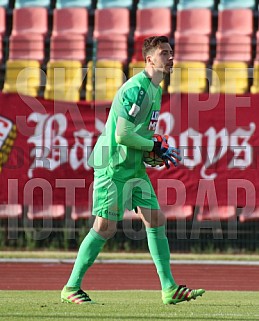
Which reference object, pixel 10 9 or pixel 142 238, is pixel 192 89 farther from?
pixel 10 9

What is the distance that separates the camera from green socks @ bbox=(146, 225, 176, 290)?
7.73m

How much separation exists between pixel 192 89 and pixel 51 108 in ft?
8.90

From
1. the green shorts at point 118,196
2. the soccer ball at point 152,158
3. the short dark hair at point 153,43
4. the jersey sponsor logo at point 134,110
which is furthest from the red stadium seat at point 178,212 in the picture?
the jersey sponsor logo at point 134,110

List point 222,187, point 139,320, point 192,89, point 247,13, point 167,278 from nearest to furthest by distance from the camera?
point 139,320
point 167,278
point 222,187
point 192,89
point 247,13

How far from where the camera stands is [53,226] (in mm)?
16031

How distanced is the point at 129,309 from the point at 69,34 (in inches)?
474

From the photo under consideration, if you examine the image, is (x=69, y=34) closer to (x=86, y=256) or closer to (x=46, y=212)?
(x=46, y=212)

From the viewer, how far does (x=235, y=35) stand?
18328 mm

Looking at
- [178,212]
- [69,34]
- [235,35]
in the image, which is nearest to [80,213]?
[178,212]

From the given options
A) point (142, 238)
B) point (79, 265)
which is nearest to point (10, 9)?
point (142, 238)

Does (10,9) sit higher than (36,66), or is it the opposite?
(10,9)

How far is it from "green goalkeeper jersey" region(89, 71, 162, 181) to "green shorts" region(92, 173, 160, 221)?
6 cm

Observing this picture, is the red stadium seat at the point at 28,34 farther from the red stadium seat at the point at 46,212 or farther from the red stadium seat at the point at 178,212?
the red stadium seat at the point at 178,212

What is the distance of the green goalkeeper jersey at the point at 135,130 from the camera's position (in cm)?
761
